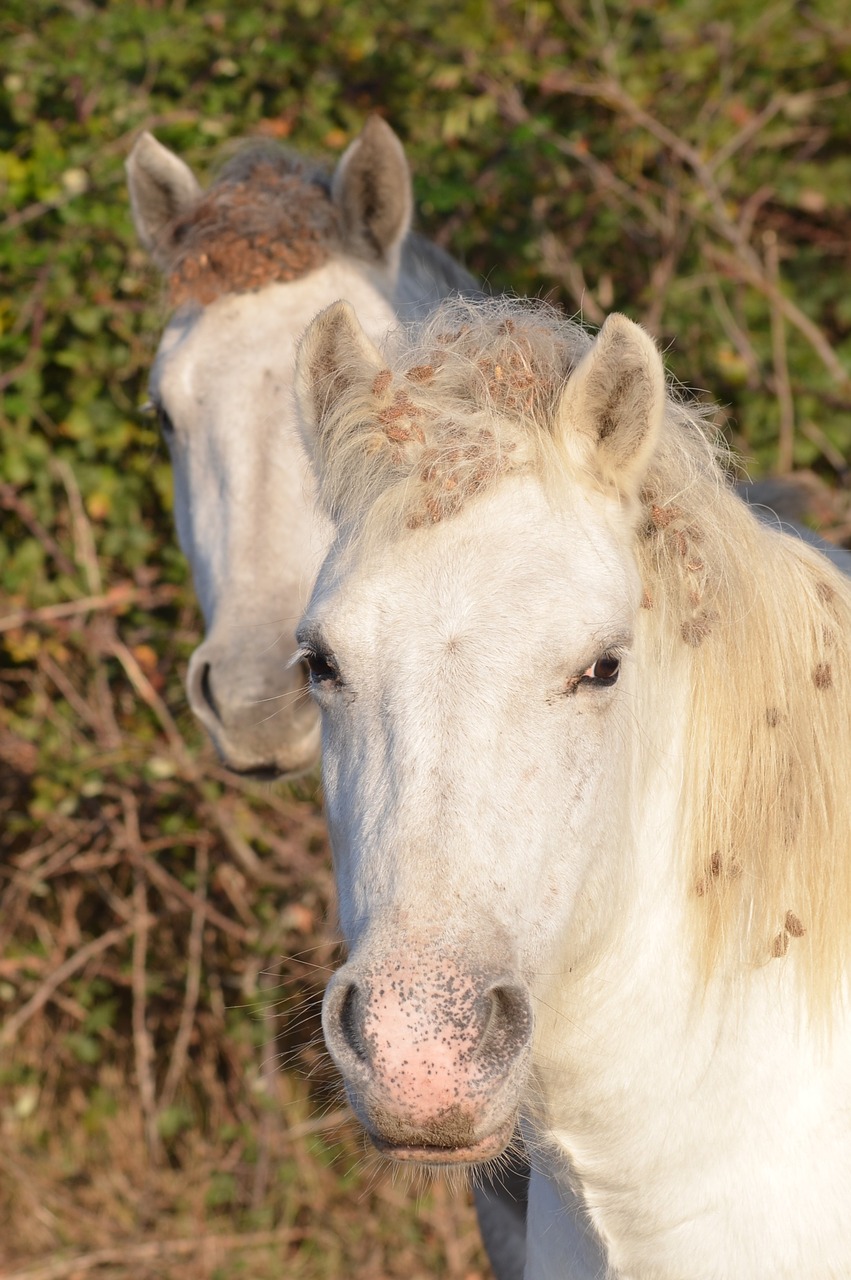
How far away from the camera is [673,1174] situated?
178cm

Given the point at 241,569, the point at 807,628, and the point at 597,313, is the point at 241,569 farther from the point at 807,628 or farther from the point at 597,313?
the point at 597,313

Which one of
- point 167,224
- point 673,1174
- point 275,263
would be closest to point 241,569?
point 275,263

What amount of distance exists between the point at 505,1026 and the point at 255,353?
82.9 inches

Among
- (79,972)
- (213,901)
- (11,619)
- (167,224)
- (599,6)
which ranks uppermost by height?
(599,6)

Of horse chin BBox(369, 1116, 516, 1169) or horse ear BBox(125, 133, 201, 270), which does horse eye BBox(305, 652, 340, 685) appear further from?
horse ear BBox(125, 133, 201, 270)

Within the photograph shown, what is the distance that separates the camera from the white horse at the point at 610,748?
61.3 inches

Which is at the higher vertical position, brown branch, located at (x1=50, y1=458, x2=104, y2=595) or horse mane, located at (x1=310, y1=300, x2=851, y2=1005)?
horse mane, located at (x1=310, y1=300, x2=851, y2=1005)

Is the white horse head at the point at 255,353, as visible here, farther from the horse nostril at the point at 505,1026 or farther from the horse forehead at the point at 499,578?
the horse nostril at the point at 505,1026

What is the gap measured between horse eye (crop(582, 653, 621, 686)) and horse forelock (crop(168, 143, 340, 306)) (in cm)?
190

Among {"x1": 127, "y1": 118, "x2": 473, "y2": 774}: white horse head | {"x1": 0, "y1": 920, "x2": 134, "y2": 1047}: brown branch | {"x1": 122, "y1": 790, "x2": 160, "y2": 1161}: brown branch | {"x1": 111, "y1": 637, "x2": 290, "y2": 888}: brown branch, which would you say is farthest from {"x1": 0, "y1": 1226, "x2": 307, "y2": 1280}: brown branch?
{"x1": 127, "y1": 118, "x2": 473, "y2": 774}: white horse head

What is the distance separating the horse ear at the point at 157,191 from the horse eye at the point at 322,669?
2039 millimetres

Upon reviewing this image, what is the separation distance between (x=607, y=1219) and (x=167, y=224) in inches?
110

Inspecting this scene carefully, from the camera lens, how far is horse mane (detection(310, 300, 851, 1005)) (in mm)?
1745

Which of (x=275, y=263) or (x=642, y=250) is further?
(x=642, y=250)
